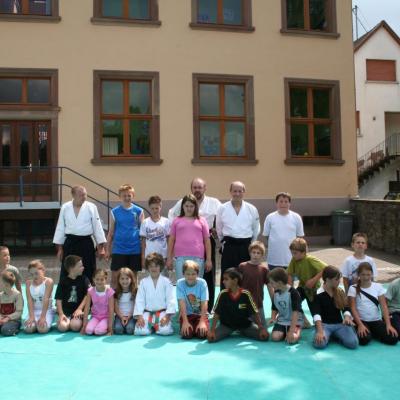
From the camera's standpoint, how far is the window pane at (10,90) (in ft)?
38.9

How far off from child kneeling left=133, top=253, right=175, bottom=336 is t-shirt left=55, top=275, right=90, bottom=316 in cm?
80

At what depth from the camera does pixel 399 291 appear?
5230 mm

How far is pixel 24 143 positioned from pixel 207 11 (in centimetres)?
613

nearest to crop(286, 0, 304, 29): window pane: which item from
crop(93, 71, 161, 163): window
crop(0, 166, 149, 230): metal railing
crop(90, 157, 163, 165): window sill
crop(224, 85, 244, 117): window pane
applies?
crop(224, 85, 244, 117): window pane

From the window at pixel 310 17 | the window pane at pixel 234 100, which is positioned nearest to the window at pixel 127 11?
the window pane at pixel 234 100

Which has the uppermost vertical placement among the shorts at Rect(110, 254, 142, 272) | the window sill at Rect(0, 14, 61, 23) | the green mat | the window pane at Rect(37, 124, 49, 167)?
the window sill at Rect(0, 14, 61, 23)

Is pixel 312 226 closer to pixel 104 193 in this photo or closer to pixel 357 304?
pixel 104 193

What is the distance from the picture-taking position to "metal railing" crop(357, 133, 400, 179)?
25453 millimetres

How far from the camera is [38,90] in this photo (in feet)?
39.4

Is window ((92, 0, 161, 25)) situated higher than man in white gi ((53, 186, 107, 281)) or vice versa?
window ((92, 0, 161, 25))

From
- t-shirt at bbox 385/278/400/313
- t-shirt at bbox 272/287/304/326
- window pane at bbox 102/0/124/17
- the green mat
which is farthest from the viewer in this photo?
window pane at bbox 102/0/124/17

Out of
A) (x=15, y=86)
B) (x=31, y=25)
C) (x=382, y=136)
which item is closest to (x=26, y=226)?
(x=15, y=86)

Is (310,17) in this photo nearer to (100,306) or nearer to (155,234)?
(155,234)

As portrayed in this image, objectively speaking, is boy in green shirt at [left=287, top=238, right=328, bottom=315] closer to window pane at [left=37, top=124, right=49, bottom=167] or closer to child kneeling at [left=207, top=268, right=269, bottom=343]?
child kneeling at [left=207, top=268, right=269, bottom=343]
